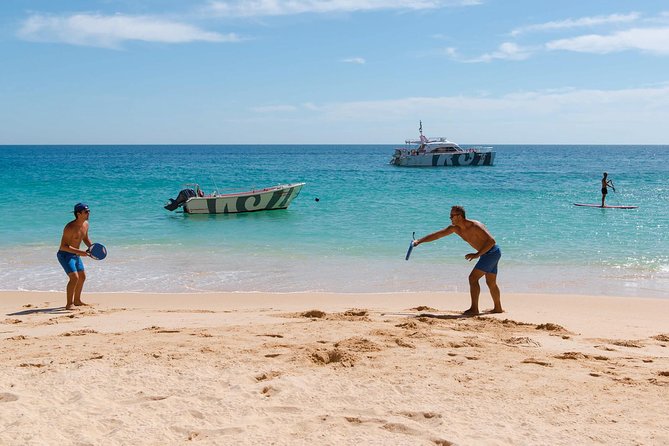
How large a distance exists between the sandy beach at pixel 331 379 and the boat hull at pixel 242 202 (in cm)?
1501

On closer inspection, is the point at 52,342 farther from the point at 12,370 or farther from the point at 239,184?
the point at 239,184

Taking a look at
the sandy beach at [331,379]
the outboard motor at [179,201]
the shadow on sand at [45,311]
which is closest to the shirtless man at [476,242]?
the sandy beach at [331,379]

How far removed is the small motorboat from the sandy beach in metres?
15.0

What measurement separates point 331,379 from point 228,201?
1848 centimetres

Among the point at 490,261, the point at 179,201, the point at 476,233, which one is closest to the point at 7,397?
the point at 476,233

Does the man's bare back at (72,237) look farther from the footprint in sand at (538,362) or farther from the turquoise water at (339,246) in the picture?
the footprint in sand at (538,362)

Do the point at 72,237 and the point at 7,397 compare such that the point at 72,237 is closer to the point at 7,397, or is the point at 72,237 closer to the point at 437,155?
the point at 7,397

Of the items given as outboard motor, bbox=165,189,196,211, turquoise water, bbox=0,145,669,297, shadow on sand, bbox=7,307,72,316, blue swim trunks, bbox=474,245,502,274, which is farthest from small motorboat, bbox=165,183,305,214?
blue swim trunks, bbox=474,245,502,274

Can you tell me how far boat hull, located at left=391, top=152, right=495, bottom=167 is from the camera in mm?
56750

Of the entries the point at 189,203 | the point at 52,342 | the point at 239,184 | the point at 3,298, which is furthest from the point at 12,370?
the point at 239,184

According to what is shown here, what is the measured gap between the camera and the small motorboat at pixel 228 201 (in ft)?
74.5

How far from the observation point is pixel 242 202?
2319 centimetres

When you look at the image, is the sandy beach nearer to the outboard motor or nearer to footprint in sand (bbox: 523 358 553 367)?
footprint in sand (bbox: 523 358 553 367)

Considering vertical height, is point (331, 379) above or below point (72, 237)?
below
